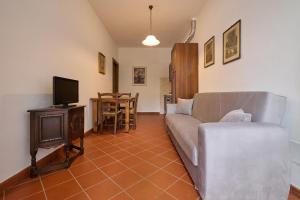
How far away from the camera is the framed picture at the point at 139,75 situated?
6809 mm

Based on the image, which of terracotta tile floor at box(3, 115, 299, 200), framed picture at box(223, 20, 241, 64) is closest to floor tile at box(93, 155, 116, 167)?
terracotta tile floor at box(3, 115, 299, 200)

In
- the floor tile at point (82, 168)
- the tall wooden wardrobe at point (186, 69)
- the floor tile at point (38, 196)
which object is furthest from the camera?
the tall wooden wardrobe at point (186, 69)

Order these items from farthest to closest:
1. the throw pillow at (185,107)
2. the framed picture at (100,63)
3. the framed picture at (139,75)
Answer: the framed picture at (139,75), the framed picture at (100,63), the throw pillow at (185,107)

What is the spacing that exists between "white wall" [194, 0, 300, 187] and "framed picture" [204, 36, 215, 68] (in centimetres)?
45

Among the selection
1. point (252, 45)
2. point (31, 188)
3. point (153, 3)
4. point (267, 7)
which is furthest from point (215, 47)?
point (31, 188)

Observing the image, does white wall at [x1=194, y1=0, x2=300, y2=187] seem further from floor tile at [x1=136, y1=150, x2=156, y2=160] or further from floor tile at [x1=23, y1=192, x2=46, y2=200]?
floor tile at [x1=23, y1=192, x2=46, y2=200]

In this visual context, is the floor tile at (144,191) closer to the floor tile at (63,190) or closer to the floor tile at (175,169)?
the floor tile at (175,169)

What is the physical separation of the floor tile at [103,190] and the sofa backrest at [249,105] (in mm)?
1487

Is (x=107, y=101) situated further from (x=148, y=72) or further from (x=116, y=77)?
(x=148, y=72)

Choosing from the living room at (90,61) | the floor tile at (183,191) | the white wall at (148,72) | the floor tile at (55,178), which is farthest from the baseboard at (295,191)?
the white wall at (148,72)

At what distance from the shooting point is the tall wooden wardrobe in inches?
157

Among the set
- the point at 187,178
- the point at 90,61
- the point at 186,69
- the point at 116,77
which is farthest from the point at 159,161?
the point at 116,77

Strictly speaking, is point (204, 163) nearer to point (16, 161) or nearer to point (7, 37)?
point (16, 161)

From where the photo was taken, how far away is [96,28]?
396 centimetres
